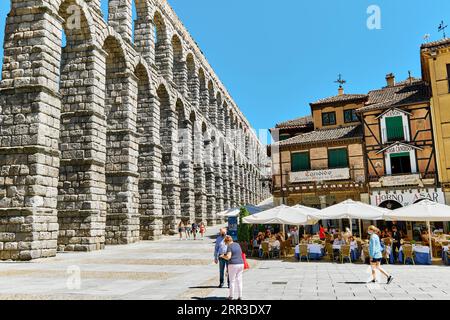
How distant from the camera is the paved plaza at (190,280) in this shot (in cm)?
759

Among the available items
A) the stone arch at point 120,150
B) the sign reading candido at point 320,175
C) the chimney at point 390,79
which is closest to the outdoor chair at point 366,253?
the sign reading candido at point 320,175

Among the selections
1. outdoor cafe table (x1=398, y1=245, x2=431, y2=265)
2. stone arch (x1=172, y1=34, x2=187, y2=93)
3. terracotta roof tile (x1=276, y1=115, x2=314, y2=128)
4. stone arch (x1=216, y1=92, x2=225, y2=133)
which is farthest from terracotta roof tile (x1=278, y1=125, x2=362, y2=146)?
stone arch (x1=216, y1=92, x2=225, y2=133)

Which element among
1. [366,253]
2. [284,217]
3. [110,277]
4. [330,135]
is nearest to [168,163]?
[330,135]

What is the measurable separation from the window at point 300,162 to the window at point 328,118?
5390 mm

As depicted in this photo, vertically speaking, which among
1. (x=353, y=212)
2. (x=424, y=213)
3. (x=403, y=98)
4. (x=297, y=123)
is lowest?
(x=424, y=213)

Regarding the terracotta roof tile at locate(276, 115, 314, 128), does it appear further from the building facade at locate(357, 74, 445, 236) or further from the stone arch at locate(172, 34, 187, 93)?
the stone arch at locate(172, 34, 187, 93)

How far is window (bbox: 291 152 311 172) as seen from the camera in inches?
1053

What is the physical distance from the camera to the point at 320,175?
→ 84.3ft

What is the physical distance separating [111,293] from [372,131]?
2179 centimetres

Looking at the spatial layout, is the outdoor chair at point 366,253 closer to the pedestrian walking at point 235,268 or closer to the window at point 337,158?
the pedestrian walking at point 235,268

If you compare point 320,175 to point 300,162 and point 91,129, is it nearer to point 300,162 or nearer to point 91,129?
point 300,162

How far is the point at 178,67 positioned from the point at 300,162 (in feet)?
46.1

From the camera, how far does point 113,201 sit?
800 inches
